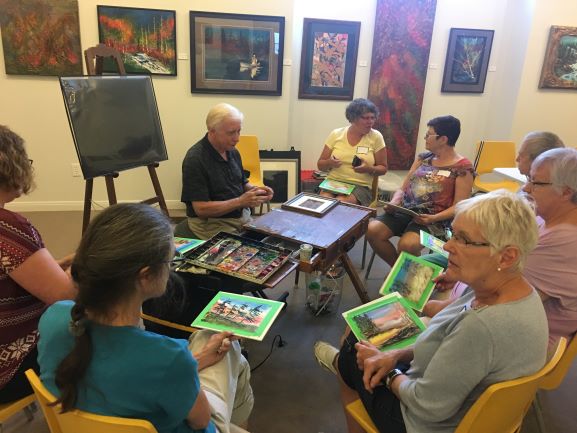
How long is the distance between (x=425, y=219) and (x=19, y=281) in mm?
2179

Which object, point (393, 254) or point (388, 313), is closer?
point (388, 313)

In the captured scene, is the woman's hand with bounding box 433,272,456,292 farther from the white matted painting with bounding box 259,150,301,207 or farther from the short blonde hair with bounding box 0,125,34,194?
the white matted painting with bounding box 259,150,301,207

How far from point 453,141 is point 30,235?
2.40 metres

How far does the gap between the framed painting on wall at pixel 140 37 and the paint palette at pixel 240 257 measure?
2477 millimetres

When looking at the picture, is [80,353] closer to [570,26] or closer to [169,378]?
[169,378]

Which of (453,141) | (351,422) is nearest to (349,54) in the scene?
(453,141)

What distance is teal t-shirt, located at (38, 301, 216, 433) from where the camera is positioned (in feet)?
3.05

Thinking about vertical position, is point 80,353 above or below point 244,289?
above

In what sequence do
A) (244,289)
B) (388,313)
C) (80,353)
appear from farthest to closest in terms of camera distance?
1. (244,289)
2. (388,313)
3. (80,353)

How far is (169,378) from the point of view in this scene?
37.6 inches

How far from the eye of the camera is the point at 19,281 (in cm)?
132

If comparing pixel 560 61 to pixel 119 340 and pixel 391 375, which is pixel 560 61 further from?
pixel 119 340

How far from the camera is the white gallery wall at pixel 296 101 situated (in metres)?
3.83

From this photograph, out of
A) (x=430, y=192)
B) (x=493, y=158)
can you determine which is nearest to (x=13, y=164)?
(x=430, y=192)
